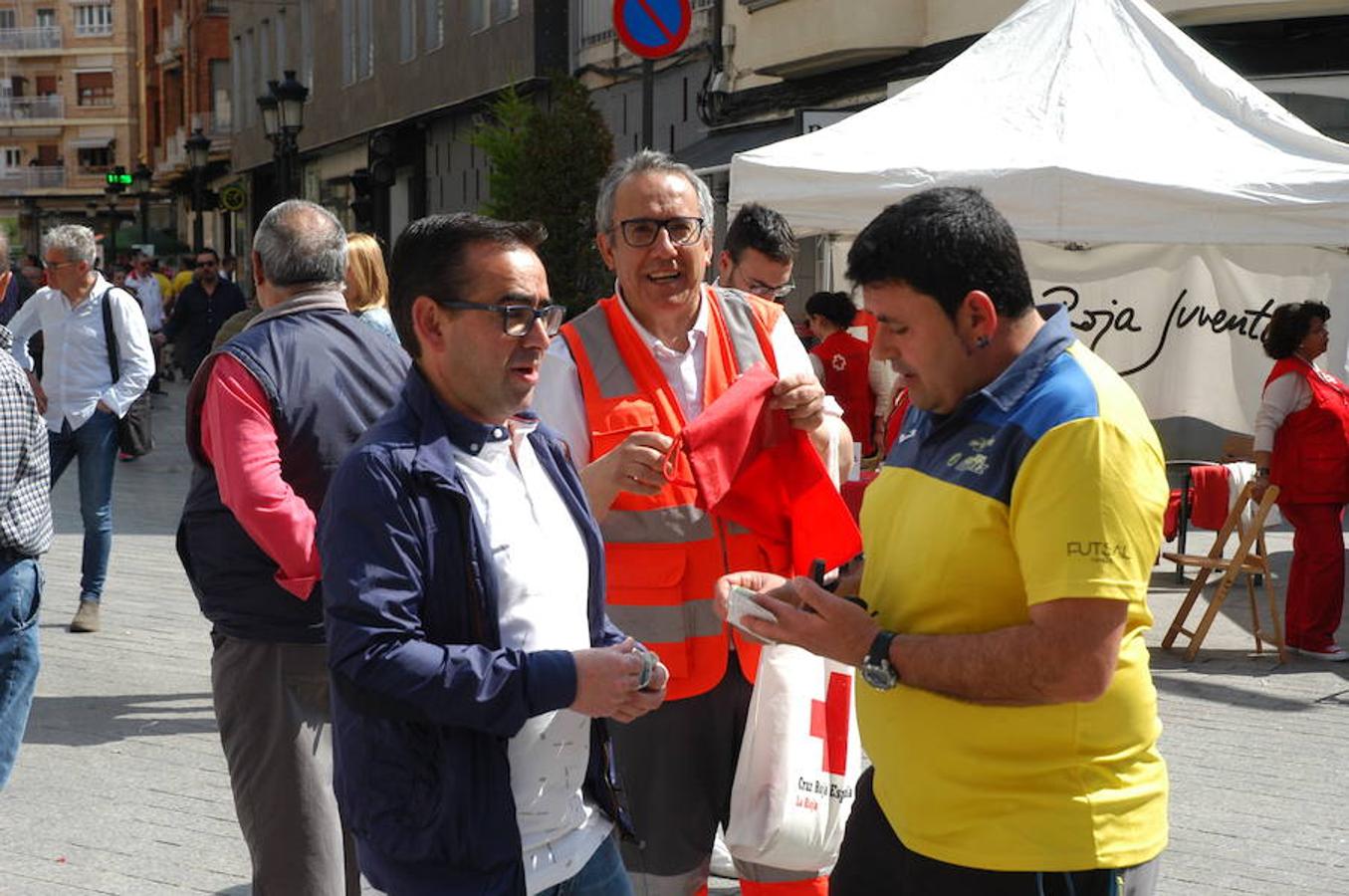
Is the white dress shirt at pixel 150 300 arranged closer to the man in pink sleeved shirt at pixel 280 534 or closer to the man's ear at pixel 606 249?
the man in pink sleeved shirt at pixel 280 534

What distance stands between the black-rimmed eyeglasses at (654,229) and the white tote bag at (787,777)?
933 mm

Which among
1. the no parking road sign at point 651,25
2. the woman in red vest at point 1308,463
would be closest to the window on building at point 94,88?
the no parking road sign at point 651,25

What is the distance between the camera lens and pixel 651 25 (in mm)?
11008

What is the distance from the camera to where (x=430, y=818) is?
2607 millimetres

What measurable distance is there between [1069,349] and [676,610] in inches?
51.4

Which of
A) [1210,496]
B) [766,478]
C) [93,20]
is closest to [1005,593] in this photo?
[766,478]

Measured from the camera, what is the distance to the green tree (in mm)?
18938

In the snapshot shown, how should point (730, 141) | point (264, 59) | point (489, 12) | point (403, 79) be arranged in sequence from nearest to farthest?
1. point (730, 141)
2. point (489, 12)
3. point (403, 79)
4. point (264, 59)

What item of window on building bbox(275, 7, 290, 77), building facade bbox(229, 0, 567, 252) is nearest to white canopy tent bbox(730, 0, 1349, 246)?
building facade bbox(229, 0, 567, 252)

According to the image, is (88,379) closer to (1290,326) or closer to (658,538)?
(1290,326)

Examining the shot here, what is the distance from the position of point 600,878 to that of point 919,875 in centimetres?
54

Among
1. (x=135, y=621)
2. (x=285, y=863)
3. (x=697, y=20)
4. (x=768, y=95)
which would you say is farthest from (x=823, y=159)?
(x=697, y=20)

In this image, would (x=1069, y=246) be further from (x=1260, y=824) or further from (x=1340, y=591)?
(x=1260, y=824)

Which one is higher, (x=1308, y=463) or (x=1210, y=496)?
(x=1308, y=463)
